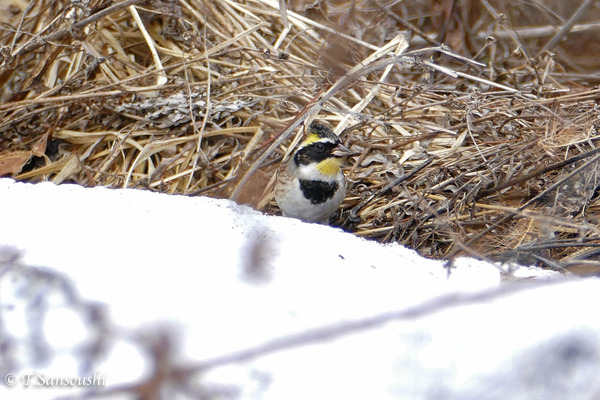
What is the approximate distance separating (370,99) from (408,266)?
8.25 ft

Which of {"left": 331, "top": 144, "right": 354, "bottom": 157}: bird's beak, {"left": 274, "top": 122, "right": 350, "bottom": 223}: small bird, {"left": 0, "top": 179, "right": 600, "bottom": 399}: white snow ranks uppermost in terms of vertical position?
{"left": 0, "top": 179, "right": 600, "bottom": 399}: white snow

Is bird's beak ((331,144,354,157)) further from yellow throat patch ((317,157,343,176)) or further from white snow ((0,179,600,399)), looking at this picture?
white snow ((0,179,600,399))

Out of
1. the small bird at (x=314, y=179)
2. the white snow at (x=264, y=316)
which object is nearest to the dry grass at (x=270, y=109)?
the small bird at (x=314, y=179)

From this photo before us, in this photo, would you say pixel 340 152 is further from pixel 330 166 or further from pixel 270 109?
pixel 270 109

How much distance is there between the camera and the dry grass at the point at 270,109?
375 cm

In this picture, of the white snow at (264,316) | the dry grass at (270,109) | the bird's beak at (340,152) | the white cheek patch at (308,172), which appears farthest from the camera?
the white cheek patch at (308,172)

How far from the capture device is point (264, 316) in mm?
1676

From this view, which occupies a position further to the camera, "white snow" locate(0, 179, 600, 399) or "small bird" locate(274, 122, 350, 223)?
"small bird" locate(274, 122, 350, 223)

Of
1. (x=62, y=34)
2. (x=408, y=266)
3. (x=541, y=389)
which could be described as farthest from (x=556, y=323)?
(x=62, y=34)

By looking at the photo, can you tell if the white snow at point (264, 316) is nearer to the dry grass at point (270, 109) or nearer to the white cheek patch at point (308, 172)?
the dry grass at point (270, 109)

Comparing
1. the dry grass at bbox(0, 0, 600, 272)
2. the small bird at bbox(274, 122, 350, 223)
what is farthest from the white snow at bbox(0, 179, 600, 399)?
the small bird at bbox(274, 122, 350, 223)

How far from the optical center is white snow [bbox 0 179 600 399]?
1445mm

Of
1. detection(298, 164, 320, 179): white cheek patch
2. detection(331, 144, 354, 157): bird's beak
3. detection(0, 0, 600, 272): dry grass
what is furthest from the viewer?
detection(298, 164, 320, 179): white cheek patch

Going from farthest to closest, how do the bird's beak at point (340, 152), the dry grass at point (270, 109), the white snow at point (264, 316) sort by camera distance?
1. the bird's beak at point (340, 152)
2. the dry grass at point (270, 109)
3. the white snow at point (264, 316)
